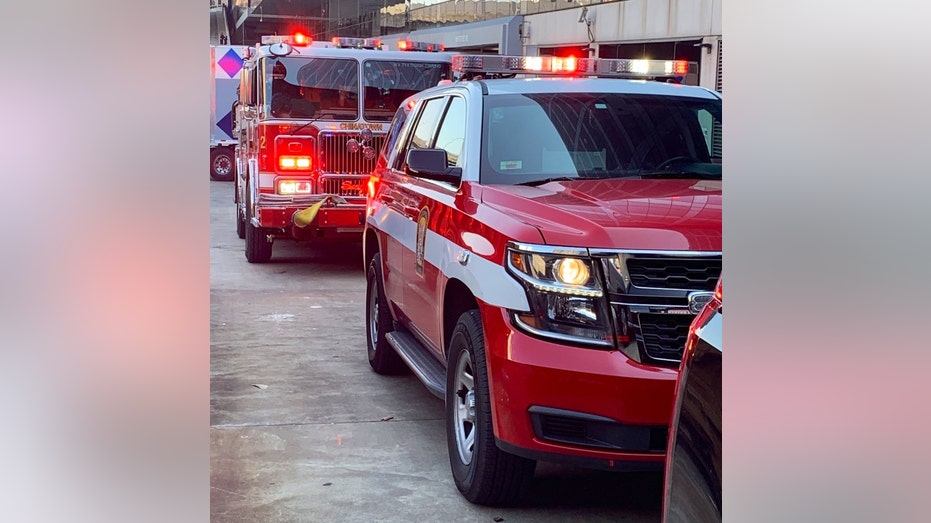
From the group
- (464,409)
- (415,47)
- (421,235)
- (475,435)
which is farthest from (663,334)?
(415,47)

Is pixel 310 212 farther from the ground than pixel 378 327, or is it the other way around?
pixel 310 212

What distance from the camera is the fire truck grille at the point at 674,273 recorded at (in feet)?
13.9

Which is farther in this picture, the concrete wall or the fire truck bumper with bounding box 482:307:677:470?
the concrete wall

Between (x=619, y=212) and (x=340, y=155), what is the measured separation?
812 centimetres

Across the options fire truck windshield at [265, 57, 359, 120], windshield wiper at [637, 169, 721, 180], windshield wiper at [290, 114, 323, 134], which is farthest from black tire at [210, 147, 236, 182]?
windshield wiper at [637, 169, 721, 180]

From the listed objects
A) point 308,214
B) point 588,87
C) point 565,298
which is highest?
point 588,87

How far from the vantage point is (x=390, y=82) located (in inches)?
495

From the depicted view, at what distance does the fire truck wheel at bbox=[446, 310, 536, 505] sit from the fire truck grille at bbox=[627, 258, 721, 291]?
731 millimetres

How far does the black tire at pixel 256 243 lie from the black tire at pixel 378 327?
5593mm

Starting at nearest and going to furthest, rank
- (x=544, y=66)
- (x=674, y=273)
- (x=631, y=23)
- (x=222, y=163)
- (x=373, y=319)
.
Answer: (x=674, y=273) → (x=544, y=66) → (x=373, y=319) → (x=631, y=23) → (x=222, y=163)

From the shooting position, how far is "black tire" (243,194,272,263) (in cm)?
1323

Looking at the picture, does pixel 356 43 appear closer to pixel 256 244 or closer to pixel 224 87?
pixel 256 244

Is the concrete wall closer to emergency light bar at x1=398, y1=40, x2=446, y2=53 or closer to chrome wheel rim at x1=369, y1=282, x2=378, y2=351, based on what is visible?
emergency light bar at x1=398, y1=40, x2=446, y2=53
